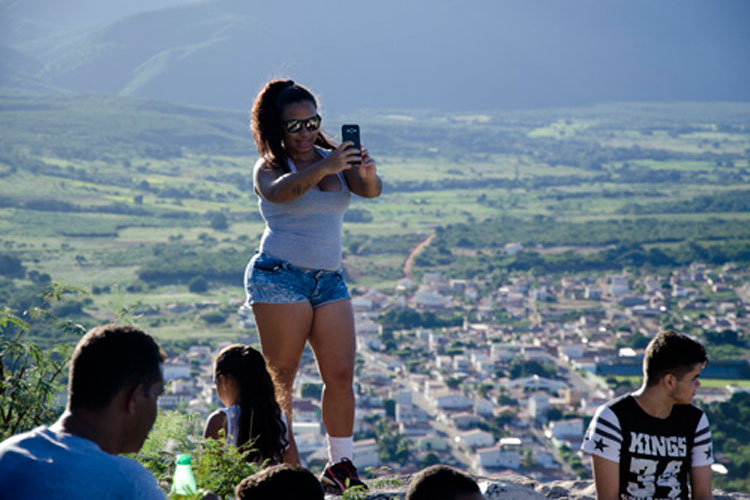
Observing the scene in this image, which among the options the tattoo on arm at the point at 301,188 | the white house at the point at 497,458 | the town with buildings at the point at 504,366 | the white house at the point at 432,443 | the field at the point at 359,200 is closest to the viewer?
the tattoo on arm at the point at 301,188

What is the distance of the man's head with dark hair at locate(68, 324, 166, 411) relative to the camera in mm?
2279

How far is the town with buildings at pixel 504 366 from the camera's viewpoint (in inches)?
878

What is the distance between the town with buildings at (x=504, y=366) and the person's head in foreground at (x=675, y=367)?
954 cm

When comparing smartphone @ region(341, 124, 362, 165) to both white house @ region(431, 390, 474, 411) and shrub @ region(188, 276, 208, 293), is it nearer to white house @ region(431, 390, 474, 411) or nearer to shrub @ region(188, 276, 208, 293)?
white house @ region(431, 390, 474, 411)

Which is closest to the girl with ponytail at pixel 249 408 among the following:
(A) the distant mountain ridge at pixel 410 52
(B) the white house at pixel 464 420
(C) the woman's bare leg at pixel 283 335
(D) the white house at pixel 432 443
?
(C) the woman's bare leg at pixel 283 335

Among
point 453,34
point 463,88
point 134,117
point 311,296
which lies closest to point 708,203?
point 134,117

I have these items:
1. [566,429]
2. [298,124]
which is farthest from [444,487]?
[566,429]

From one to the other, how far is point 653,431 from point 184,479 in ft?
5.18

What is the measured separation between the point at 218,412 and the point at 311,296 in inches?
25.4

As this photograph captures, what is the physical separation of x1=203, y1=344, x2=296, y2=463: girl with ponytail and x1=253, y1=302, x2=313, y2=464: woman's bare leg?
1.20ft

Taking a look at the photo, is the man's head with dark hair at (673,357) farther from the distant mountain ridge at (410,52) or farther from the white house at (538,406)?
the distant mountain ridge at (410,52)

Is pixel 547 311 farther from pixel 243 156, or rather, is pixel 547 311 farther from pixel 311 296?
pixel 243 156

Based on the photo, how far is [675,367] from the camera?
138 inches

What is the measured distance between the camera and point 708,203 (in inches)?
2613
